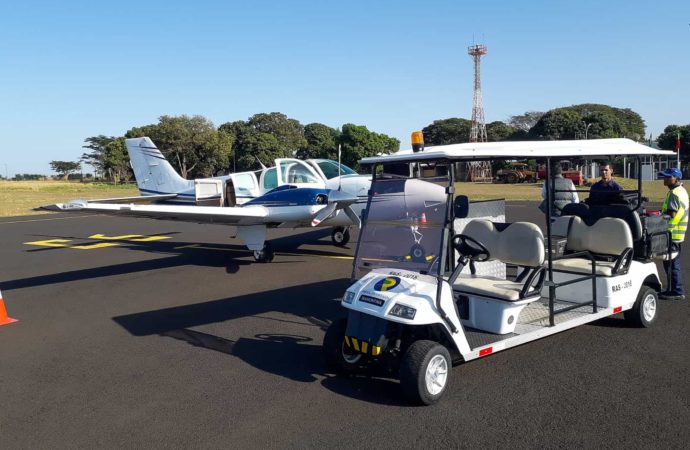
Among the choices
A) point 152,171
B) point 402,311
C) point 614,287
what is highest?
point 152,171

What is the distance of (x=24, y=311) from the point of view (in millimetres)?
8617

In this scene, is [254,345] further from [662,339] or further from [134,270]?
[134,270]

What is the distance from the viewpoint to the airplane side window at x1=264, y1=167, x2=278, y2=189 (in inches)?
538

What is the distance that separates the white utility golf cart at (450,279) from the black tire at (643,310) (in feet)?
0.05

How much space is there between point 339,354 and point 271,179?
9154mm

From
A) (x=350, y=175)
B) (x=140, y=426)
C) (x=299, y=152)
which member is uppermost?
(x=299, y=152)

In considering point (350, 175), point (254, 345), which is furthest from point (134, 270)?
point (254, 345)

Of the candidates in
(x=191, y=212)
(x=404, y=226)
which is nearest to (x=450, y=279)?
(x=404, y=226)

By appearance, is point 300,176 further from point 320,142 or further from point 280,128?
point 320,142

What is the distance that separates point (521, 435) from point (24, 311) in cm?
805

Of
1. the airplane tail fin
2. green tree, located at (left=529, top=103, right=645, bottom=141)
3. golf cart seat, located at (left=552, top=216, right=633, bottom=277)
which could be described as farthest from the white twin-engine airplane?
green tree, located at (left=529, top=103, right=645, bottom=141)

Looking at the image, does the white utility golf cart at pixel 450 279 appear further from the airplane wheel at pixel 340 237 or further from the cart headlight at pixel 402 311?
the airplane wheel at pixel 340 237

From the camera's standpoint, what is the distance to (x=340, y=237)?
15.2 meters

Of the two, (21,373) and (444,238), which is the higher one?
(444,238)
